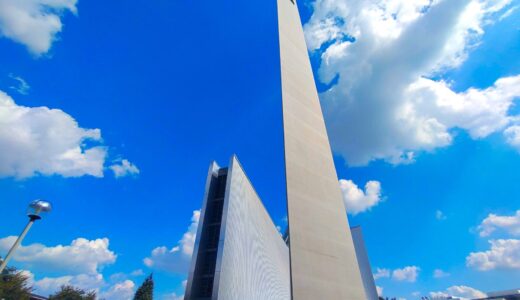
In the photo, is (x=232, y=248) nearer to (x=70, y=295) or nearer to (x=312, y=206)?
(x=312, y=206)

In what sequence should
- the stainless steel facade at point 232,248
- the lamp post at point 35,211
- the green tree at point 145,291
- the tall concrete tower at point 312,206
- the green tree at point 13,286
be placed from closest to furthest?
1. the lamp post at point 35,211
2. the tall concrete tower at point 312,206
3. the stainless steel facade at point 232,248
4. the green tree at point 13,286
5. the green tree at point 145,291

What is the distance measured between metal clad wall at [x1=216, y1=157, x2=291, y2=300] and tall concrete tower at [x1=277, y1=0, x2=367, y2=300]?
4486 mm

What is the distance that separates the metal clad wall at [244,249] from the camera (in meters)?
11.7

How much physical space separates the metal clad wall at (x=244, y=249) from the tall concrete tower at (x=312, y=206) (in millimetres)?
4486

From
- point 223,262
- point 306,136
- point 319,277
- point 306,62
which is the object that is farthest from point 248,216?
point 306,62

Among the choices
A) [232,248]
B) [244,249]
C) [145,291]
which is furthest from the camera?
[145,291]

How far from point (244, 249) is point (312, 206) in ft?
20.8

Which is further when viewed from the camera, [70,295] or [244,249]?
[70,295]

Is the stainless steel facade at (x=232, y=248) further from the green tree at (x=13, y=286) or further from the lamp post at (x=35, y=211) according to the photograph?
the green tree at (x=13, y=286)

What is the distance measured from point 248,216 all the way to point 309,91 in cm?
809

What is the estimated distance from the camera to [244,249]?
45.6ft

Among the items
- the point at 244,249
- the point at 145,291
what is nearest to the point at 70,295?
the point at 145,291

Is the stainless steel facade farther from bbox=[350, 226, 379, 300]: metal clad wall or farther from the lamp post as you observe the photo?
bbox=[350, 226, 379, 300]: metal clad wall

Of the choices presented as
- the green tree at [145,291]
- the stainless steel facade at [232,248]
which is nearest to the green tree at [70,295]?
the green tree at [145,291]
